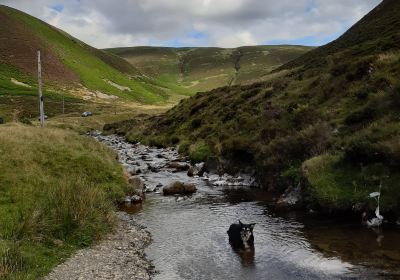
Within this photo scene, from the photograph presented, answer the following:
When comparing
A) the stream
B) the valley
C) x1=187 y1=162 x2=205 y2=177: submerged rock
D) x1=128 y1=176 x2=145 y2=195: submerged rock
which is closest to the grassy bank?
the valley

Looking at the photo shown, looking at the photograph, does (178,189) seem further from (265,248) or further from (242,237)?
(265,248)

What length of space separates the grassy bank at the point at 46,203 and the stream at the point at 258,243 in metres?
2.97

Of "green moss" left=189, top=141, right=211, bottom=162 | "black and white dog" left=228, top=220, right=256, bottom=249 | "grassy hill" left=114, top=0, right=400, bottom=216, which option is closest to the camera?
"black and white dog" left=228, top=220, right=256, bottom=249

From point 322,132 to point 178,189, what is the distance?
10.6m

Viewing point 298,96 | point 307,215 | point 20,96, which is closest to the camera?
point 307,215

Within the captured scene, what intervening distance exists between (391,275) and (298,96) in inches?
1202

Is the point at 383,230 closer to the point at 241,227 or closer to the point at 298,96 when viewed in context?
the point at 241,227

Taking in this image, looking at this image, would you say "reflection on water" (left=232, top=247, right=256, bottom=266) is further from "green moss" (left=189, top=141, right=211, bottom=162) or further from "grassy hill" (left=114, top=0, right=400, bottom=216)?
"green moss" (left=189, top=141, right=211, bottom=162)

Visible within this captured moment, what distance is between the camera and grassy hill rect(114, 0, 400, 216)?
23.5 metres

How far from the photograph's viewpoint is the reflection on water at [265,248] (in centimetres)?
1605

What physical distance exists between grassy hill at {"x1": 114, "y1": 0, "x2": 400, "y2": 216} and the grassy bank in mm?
10911

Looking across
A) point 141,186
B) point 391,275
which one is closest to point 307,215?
point 391,275

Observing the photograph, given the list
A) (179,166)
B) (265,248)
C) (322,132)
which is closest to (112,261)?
(265,248)

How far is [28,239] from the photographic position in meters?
17.1
